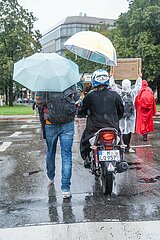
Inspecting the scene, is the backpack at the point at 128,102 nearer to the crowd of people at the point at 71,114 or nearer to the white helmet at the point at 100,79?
the crowd of people at the point at 71,114

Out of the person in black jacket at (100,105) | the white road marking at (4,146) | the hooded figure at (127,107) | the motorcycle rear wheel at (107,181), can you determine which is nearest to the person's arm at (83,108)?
the person in black jacket at (100,105)

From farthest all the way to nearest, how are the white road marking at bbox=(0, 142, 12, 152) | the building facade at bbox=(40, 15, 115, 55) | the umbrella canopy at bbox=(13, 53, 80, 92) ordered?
the building facade at bbox=(40, 15, 115, 55)
the white road marking at bbox=(0, 142, 12, 152)
the umbrella canopy at bbox=(13, 53, 80, 92)

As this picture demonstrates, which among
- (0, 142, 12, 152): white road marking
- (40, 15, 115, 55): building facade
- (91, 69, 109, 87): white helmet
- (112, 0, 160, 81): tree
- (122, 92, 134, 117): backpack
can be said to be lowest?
(0, 142, 12, 152): white road marking

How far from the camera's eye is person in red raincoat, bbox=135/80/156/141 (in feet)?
35.1

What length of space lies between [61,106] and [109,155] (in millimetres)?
952

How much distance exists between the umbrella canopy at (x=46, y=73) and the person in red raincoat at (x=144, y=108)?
548 cm

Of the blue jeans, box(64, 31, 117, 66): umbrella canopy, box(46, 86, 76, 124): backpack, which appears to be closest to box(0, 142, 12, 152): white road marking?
box(64, 31, 117, 66): umbrella canopy

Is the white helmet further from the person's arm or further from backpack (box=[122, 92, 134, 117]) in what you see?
backpack (box=[122, 92, 134, 117])

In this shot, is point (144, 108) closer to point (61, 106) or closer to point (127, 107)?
point (127, 107)

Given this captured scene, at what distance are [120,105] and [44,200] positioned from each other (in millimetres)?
1801

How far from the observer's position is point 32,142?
38.0 ft

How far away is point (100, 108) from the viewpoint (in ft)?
18.4

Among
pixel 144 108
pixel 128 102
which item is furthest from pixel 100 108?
pixel 144 108

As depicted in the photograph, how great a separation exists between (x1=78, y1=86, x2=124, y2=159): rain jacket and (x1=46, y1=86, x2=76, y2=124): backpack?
376 millimetres
